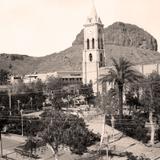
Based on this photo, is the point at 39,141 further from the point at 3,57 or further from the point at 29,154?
the point at 3,57

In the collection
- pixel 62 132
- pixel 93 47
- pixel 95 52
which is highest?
pixel 93 47

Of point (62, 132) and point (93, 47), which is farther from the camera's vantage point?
point (93, 47)

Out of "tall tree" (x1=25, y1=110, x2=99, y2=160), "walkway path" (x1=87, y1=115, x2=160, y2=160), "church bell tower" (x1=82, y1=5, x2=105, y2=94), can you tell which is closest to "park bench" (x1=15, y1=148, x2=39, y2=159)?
"tall tree" (x1=25, y1=110, x2=99, y2=160)

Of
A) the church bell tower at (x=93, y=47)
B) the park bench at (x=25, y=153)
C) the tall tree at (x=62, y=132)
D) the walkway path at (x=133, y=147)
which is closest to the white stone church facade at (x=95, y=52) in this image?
the church bell tower at (x=93, y=47)

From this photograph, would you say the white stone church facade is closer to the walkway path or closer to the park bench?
the walkway path

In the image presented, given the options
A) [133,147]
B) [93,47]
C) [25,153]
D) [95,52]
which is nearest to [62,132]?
[25,153]

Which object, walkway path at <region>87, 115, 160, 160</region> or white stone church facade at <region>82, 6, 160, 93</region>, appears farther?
white stone church facade at <region>82, 6, 160, 93</region>

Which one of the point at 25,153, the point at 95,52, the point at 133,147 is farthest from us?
the point at 95,52

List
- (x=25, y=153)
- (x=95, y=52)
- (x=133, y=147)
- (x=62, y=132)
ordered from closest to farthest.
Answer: (x=62, y=132) → (x=25, y=153) → (x=133, y=147) → (x=95, y=52)

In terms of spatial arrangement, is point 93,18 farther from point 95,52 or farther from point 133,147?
point 133,147
